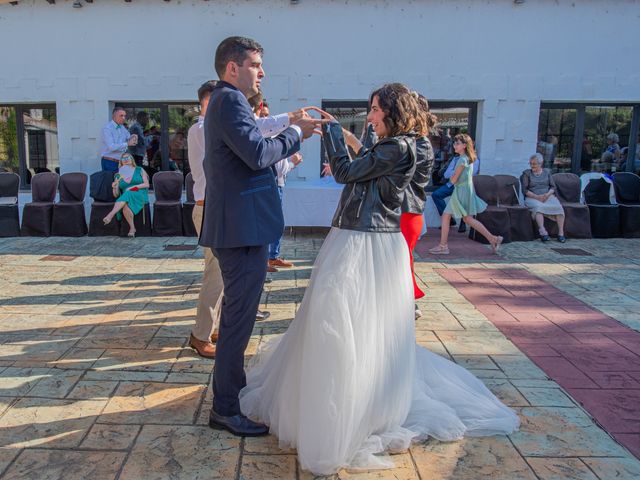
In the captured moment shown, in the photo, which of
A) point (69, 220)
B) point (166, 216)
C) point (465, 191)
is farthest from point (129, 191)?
point (465, 191)

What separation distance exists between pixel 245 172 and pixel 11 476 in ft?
5.44

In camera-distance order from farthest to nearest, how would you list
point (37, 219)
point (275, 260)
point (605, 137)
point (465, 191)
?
point (605, 137)
point (37, 219)
point (465, 191)
point (275, 260)

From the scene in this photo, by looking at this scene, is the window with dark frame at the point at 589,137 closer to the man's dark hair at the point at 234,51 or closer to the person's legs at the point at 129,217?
the person's legs at the point at 129,217

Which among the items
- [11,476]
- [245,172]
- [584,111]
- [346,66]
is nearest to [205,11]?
[346,66]

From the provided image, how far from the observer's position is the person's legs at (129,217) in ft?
27.6

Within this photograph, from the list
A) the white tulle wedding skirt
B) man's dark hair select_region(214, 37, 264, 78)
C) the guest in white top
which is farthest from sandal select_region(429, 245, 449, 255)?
man's dark hair select_region(214, 37, 264, 78)

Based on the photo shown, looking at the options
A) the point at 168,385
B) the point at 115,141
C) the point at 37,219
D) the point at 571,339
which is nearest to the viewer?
the point at 168,385

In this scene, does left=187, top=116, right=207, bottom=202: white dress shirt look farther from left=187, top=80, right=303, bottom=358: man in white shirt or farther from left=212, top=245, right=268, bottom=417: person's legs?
left=212, top=245, right=268, bottom=417: person's legs

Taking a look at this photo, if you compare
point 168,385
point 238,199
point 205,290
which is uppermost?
point 238,199

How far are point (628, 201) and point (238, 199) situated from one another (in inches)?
327

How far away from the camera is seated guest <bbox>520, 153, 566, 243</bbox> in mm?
8445

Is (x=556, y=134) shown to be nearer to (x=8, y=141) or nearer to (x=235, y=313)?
(x=235, y=313)

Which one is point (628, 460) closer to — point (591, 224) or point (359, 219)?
point (359, 219)

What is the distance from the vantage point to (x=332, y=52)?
30.2 ft
